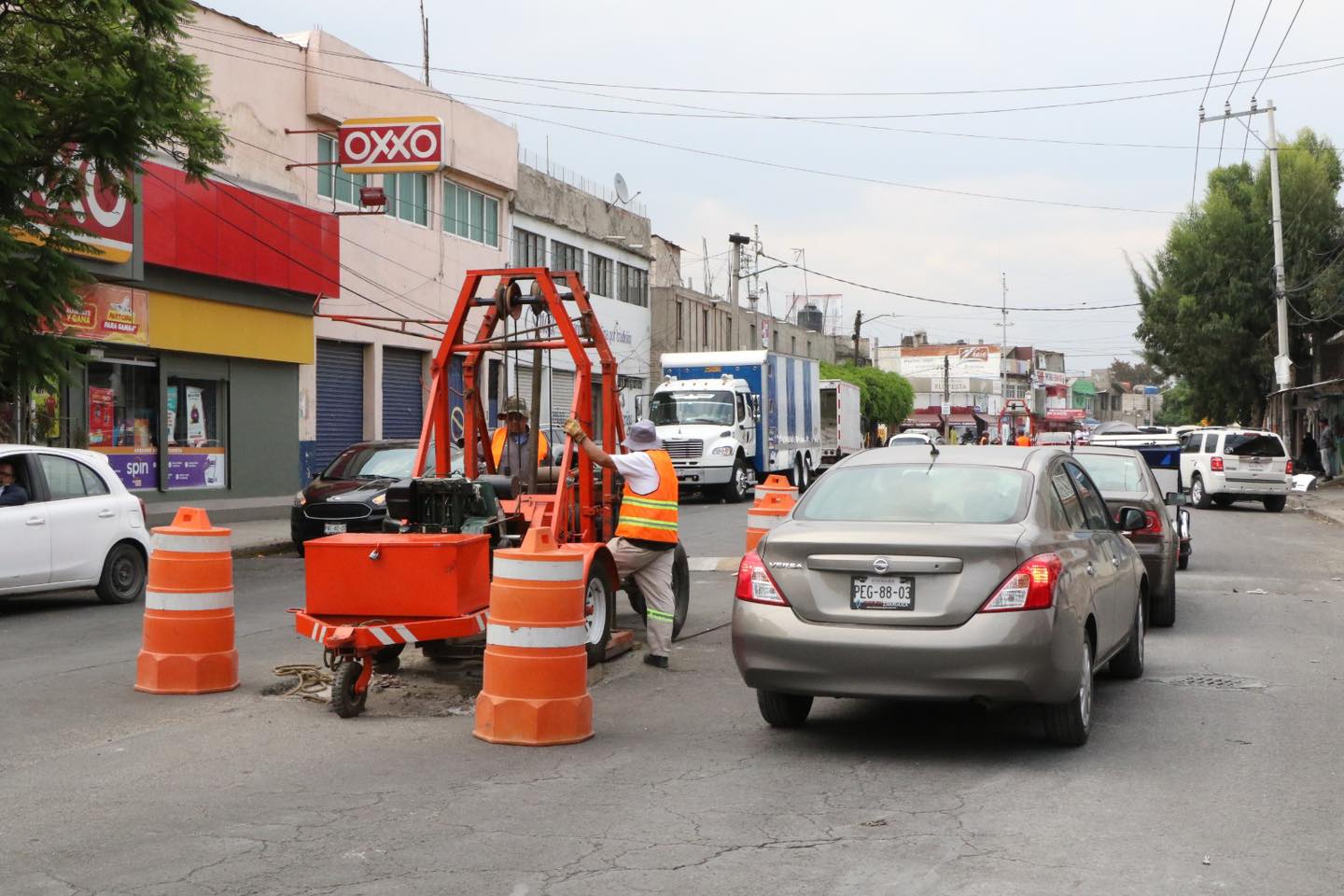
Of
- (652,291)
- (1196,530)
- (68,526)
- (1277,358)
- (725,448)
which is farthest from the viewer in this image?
(652,291)

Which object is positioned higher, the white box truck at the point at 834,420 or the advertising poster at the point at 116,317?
the advertising poster at the point at 116,317

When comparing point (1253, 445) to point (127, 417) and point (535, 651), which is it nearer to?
point (127, 417)

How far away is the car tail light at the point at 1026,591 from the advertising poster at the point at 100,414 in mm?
19545

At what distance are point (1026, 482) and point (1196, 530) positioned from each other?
18.1m

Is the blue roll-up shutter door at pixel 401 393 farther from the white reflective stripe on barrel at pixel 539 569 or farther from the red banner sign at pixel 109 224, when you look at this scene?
the white reflective stripe on barrel at pixel 539 569

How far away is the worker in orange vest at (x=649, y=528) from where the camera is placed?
9.88m

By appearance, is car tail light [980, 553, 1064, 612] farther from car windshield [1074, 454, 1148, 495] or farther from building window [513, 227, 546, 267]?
building window [513, 227, 546, 267]

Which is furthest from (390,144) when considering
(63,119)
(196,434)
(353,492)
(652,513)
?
(652,513)

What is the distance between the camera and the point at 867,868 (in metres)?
5.20

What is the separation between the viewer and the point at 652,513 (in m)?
9.88

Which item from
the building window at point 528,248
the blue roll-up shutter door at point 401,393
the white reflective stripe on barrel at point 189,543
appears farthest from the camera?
the building window at point 528,248

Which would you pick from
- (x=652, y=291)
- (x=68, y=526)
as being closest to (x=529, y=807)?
(x=68, y=526)

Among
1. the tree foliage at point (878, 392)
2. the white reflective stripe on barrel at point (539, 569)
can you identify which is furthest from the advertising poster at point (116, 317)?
the tree foliage at point (878, 392)

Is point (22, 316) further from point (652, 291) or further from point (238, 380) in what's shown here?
point (652, 291)
